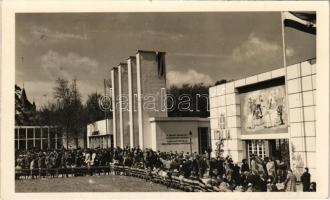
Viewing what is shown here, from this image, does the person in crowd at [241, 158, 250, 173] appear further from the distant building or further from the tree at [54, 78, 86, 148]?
the distant building

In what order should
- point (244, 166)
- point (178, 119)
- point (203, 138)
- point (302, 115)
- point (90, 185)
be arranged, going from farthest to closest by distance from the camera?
1. point (203, 138)
2. point (178, 119)
3. point (244, 166)
4. point (90, 185)
5. point (302, 115)

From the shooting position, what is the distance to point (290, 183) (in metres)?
9.14

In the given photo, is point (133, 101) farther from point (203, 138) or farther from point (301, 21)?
point (301, 21)

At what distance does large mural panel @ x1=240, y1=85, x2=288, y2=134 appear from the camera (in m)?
9.68

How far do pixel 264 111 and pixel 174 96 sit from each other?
2.01m

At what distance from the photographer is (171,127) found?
36.8ft

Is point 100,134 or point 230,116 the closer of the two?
point 230,116

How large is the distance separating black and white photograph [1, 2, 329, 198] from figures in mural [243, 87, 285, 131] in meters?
0.02

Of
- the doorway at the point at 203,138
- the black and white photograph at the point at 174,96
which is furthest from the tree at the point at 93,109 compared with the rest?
the doorway at the point at 203,138

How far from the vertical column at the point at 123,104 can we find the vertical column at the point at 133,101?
0.09 meters

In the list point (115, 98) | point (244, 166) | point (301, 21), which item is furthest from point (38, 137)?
point (301, 21)

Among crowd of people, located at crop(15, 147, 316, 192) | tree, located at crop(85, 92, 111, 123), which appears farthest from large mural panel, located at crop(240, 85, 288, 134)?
tree, located at crop(85, 92, 111, 123)
